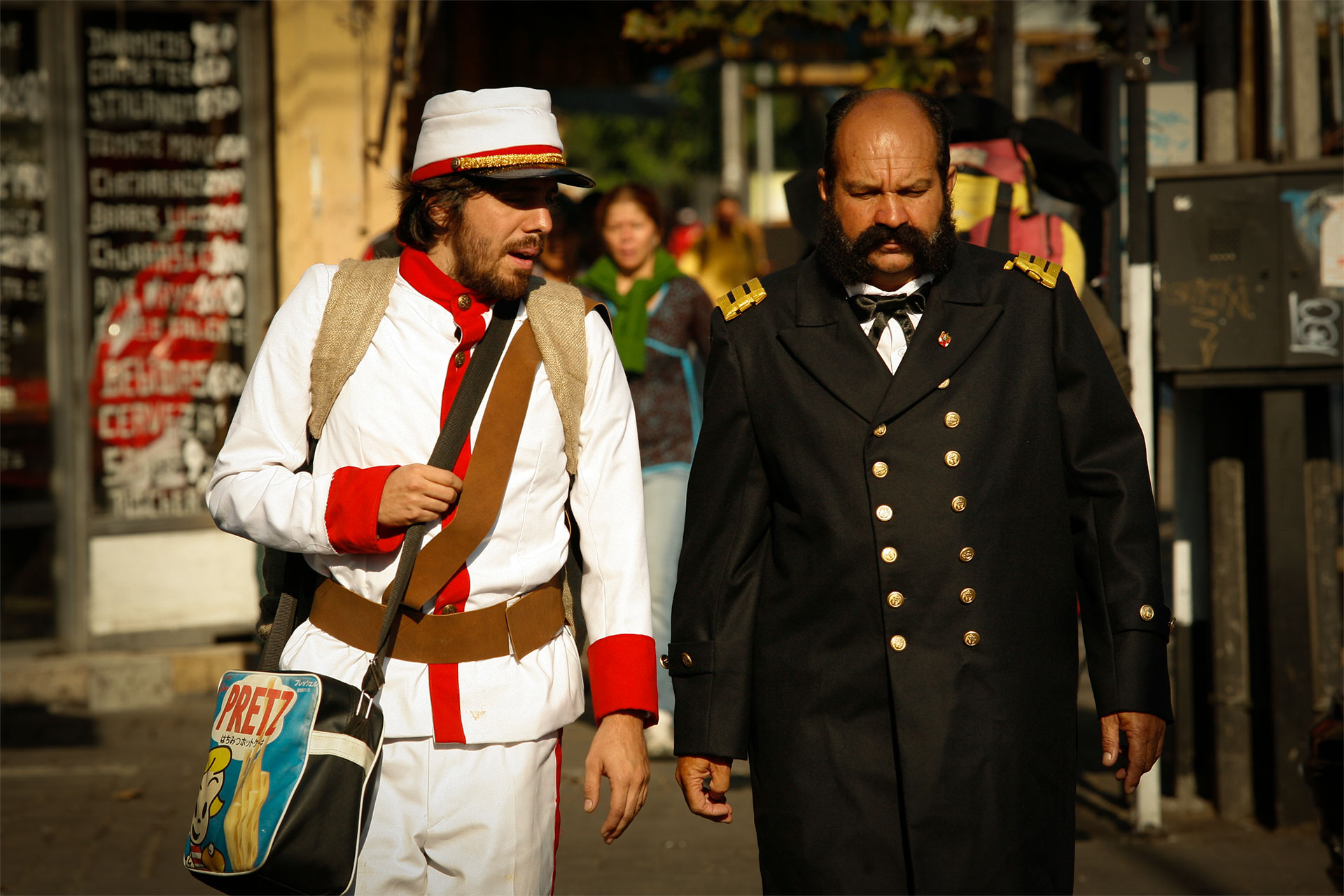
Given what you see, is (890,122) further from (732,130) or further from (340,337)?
(732,130)

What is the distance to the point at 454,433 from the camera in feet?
9.04

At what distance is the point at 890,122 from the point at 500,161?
803mm

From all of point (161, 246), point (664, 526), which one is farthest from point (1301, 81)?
point (161, 246)

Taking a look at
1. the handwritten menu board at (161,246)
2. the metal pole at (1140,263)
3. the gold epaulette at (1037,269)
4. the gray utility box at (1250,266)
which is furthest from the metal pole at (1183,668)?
the handwritten menu board at (161,246)

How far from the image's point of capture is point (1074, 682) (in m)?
2.84

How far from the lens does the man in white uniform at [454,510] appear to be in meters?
2.68

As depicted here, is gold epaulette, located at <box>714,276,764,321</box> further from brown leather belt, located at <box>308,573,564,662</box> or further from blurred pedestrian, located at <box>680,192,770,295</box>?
blurred pedestrian, located at <box>680,192,770,295</box>

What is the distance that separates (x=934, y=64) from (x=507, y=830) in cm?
531

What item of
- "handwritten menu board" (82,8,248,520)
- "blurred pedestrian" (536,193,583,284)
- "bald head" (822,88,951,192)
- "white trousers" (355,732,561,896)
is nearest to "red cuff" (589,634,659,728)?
"white trousers" (355,732,561,896)

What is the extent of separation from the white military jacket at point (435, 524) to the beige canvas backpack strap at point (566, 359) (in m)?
0.02

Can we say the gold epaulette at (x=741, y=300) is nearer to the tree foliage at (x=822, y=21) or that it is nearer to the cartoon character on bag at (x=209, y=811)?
the cartoon character on bag at (x=209, y=811)

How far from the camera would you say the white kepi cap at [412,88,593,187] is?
2889 mm

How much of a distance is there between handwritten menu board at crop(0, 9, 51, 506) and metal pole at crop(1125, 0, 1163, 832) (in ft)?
18.5

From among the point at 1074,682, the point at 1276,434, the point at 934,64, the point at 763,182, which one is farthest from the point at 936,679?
the point at 763,182
